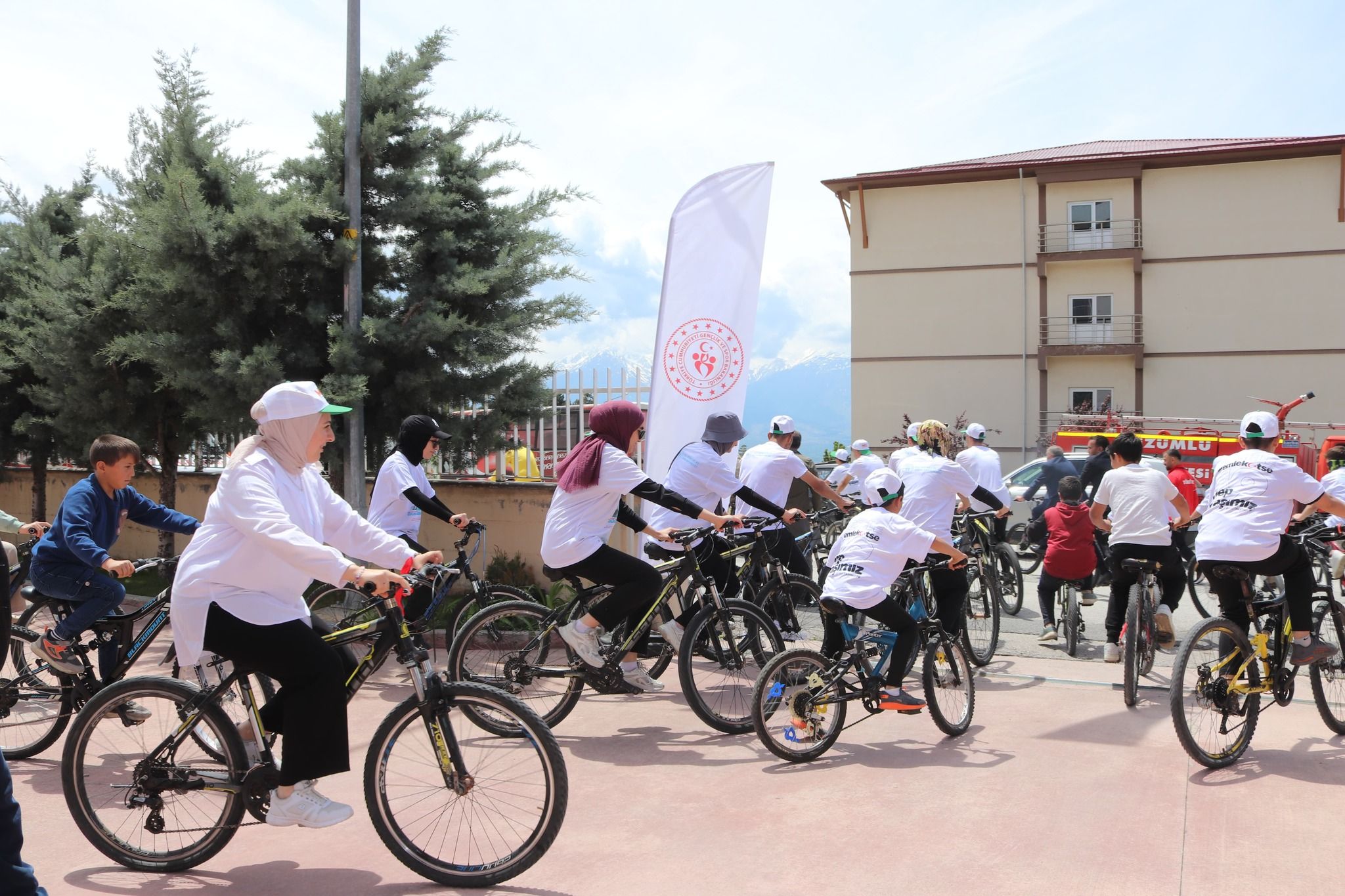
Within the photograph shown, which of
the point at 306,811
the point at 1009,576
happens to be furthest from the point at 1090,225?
the point at 306,811

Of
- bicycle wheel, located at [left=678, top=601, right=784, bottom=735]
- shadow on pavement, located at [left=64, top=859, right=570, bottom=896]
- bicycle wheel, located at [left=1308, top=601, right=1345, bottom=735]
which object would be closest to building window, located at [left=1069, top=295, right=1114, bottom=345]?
bicycle wheel, located at [left=1308, top=601, right=1345, bottom=735]

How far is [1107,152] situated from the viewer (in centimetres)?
3306

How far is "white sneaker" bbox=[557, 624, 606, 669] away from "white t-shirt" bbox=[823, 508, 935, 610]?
1.30m

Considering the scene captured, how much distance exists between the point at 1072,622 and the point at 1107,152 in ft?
91.7

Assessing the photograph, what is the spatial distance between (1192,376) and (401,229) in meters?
26.6

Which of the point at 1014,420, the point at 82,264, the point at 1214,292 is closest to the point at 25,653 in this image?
the point at 82,264

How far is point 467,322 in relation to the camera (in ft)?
34.8

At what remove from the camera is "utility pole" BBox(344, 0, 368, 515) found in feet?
33.7

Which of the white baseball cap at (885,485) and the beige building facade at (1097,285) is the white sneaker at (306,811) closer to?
the white baseball cap at (885,485)

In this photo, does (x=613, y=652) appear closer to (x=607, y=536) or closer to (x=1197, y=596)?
(x=607, y=536)

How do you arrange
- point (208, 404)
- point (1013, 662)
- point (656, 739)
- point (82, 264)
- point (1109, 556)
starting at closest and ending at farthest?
point (656, 739) < point (1109, 556) < point (1013, 662) < point (208, 404) < point (82, 264)

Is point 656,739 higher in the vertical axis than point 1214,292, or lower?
lower

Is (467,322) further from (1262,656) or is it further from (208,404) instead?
(1262,656)

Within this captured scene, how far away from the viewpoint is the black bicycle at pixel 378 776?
404cm
